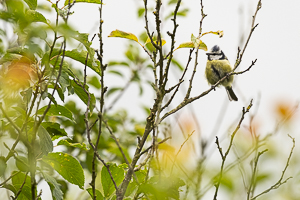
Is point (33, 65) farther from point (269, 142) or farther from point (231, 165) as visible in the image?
point (269, 142)

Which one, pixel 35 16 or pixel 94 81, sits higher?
pixel 94 81

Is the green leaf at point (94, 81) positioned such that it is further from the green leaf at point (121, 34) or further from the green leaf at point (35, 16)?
the green leaf at point (35, 16)

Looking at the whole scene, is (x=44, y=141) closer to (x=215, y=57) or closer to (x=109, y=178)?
(x=109, y=178)

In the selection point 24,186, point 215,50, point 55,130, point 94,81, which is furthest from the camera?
point 215,50

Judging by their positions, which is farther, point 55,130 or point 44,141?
point 55,130

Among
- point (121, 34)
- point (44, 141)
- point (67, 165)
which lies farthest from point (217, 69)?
point (44, 141)

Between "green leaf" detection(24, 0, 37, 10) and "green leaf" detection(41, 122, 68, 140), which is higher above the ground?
"green leaf" detection(24, 0, 37, 10)

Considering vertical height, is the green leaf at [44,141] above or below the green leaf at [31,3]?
below

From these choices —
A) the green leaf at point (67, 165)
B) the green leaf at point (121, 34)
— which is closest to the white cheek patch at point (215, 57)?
the green leaf at point (121, 34)

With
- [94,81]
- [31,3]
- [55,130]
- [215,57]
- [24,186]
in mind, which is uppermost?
[215,57]

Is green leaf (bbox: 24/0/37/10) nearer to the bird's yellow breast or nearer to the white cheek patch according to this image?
the bird's yellow breast

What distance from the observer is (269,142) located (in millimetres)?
2512

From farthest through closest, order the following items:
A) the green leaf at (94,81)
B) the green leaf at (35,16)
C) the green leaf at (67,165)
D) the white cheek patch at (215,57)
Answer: the white cheek patch at (215,57) → the green leaf at (94,81) → the green leaf at (67,165) → the green leaf at (35,16)

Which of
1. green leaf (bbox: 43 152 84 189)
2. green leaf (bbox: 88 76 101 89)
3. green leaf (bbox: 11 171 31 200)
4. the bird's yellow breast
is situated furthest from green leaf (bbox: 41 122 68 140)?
the bird's yellow breast
